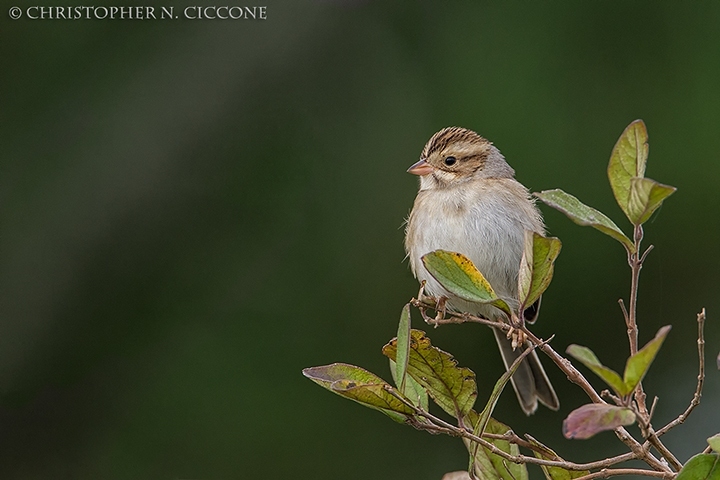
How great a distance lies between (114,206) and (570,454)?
2537mm

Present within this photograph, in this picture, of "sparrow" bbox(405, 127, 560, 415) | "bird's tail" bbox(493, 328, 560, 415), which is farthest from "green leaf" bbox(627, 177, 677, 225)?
"bird's tail" bbox(493, 328, 560, 415)

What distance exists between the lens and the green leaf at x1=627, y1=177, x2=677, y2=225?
5.20 ft

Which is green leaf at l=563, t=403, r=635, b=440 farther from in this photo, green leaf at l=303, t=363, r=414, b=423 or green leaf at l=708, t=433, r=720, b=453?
green leaf at l=303, t=363, r=414, b=423

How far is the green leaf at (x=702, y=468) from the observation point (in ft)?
4.92

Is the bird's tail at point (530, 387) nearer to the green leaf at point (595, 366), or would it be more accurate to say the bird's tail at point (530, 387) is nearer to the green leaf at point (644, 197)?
the green leaf at point (644, 197)

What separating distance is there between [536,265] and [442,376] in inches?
13.7

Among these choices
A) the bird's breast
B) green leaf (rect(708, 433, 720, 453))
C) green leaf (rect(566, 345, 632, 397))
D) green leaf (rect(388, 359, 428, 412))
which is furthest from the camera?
the bird's breast

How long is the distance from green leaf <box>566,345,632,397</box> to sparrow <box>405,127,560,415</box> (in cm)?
179

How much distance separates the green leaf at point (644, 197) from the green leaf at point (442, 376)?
1.58 ft

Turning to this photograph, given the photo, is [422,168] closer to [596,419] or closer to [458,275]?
[458,275]

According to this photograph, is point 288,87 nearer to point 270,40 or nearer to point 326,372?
point 270,40

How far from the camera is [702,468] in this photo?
1.53 metres

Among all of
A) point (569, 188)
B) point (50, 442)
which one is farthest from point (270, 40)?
point (50, 442)

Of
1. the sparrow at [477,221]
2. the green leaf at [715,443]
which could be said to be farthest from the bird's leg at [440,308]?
the green leaf at [715,443]
